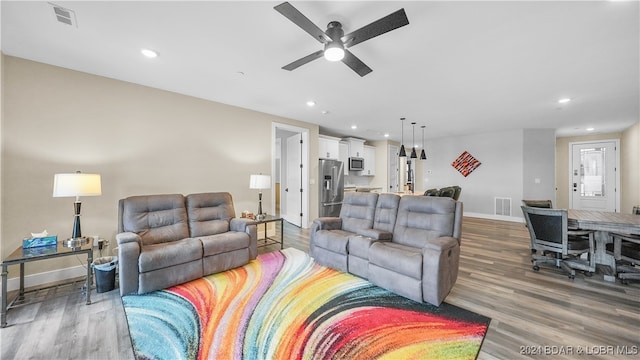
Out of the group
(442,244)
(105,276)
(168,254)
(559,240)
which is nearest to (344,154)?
(559,240)

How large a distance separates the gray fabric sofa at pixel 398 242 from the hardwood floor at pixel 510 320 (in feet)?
1.42

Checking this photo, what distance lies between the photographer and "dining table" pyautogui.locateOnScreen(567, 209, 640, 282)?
108 inches

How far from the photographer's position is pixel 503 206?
7.03 meters

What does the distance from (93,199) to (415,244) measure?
4.11 m

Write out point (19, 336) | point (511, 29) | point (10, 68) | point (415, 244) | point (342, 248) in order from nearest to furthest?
point (19, 336), point (511, 29), point (10, 68), point (415, 244), point (342, 248)

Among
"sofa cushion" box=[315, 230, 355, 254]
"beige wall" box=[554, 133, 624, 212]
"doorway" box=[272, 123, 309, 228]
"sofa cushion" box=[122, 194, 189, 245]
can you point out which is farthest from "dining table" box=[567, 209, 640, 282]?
"beige wall" box=[554, 133, 624, 212]

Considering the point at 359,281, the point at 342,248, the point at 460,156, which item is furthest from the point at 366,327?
the point at 460,156

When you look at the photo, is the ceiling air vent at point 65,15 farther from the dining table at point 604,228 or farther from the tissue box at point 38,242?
the dining table at point 604,228

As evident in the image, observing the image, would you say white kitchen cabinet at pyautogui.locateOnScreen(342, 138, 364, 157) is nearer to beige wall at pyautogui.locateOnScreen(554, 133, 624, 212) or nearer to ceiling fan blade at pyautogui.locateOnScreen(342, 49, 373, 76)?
ceiling fan blade at pyautogui.locateOnScreen(342, 49, 373, 76)

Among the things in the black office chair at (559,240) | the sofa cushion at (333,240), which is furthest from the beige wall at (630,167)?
the sofa cushion at (333,240)

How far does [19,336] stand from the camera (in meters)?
1.93

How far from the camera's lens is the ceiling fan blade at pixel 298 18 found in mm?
1556

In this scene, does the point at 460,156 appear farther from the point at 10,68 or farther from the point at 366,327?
the point at 10,68

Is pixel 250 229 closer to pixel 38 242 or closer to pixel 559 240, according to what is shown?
pixel 38 242
